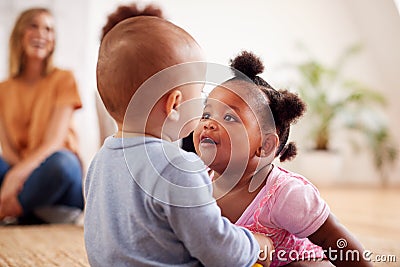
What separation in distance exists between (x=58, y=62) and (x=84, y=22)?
290 millimetres

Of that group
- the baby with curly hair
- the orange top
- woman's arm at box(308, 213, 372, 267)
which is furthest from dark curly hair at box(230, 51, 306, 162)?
the orange top

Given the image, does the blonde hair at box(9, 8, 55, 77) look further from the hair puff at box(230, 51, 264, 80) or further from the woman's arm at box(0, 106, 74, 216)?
the hair puff at box(230, 51, 264, 80)

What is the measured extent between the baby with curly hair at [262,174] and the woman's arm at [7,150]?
1775mm

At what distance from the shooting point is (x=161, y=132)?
3.04 feet

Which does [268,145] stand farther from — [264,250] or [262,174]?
[264,250]

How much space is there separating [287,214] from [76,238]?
111 cm

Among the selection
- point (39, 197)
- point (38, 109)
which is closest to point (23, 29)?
point (38, 109)

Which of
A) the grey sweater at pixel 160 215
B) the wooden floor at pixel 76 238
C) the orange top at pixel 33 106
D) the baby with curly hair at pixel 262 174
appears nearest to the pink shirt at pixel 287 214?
the baby with curly hair at pixel 262 174

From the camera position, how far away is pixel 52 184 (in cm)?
258

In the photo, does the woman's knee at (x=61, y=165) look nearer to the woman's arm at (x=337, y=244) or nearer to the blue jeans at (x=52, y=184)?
the blue jeans at (x=52, y=184)

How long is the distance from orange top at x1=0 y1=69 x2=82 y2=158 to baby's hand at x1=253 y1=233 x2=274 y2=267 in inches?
71.0

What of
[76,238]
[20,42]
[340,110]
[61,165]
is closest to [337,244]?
[76,238]

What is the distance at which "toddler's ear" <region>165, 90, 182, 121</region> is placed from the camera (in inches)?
35.4

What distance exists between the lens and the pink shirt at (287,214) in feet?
3.40
